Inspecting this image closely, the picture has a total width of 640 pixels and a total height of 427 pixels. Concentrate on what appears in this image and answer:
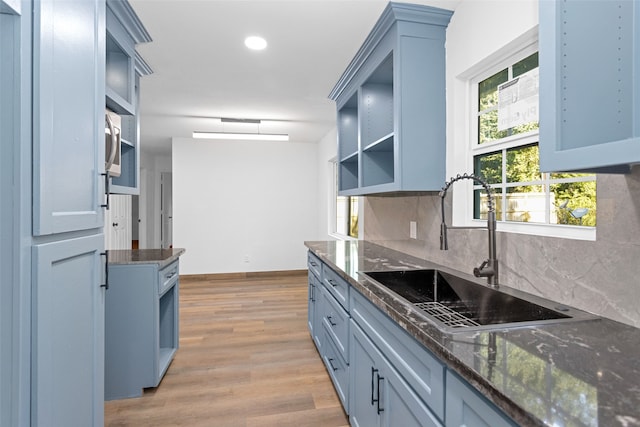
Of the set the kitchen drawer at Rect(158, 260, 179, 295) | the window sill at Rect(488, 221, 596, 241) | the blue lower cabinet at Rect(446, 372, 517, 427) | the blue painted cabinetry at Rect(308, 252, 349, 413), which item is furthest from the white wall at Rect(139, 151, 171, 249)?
the blue lower cabinet at Rect(446, 372, 517, 427)

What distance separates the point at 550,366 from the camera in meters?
0.82

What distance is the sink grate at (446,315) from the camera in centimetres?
153

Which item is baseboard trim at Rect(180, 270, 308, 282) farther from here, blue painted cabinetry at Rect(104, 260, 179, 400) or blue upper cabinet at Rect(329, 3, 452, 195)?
blue upper cabinet at Rect(329, 3, 452, 195)

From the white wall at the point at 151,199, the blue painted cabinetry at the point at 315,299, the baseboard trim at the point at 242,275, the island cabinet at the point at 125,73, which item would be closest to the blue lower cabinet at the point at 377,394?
the blue painted cabinetry at the point at 315,299

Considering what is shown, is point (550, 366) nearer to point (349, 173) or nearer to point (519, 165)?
point (519, 165)

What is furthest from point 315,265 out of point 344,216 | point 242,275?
point 242,275

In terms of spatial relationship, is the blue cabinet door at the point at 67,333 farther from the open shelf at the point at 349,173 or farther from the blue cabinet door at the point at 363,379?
the open shelf at the point at 349,173

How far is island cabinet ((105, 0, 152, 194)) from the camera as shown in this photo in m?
2.12

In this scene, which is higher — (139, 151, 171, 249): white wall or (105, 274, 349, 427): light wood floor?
(139, 151, 171, 249): white wall

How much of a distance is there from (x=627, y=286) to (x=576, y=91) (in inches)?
25.5

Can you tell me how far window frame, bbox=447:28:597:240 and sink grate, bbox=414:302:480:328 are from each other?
474mm

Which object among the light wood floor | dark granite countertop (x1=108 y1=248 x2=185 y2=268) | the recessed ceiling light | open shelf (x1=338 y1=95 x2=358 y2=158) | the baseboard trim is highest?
the recessed ceiling light

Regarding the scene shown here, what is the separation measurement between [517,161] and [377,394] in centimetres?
132

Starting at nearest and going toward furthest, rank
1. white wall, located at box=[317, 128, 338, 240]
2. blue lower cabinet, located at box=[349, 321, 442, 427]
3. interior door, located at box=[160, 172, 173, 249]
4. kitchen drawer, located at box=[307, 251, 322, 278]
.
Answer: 1. blue lower cabinet, located at box=[349, 321, 442, 427]
2. kitchen drawer, located at box=[307, 251, 322, 278]
3. white wall, located at box=[317, 128, 338, 240]
4. interior door, located at box=[160, 172, 173, 249]
